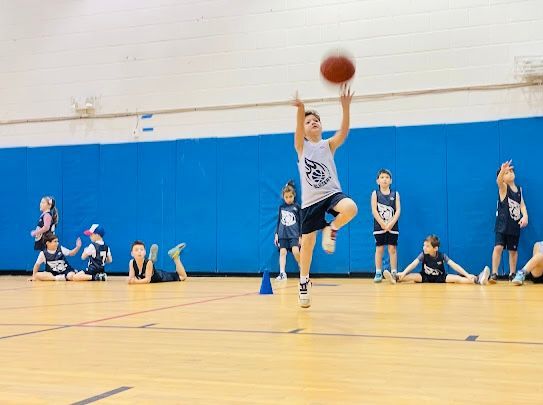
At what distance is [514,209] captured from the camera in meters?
8.72

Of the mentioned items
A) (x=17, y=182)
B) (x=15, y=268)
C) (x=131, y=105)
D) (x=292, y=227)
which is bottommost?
(x=15, y=268)

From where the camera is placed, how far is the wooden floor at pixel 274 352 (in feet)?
7.35

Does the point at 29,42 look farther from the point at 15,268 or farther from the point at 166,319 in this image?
the point at 166,319

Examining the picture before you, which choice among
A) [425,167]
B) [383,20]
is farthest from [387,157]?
[383,20]

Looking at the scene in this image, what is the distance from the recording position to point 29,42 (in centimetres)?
1187

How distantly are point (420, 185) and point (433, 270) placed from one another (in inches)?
56.3

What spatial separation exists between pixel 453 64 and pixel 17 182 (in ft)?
25.7

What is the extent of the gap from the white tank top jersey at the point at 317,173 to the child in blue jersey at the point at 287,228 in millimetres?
4491

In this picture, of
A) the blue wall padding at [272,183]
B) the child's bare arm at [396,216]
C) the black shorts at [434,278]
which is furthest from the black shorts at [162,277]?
the black shorts at [434,278]

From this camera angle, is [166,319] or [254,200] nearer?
→ [166,319]

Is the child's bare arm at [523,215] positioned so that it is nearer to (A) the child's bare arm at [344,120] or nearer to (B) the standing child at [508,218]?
(B) the standing child at [508,218]

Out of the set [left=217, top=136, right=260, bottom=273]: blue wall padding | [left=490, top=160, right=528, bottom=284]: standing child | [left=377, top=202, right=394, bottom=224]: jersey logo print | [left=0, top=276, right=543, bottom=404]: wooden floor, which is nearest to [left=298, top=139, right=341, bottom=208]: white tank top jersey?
[left=0, top=276, right=543, bottom=404]: wooden floor

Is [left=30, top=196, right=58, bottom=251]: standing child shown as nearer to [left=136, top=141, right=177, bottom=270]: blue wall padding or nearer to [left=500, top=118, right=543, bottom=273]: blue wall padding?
[left=136, top=141, right=177, bottom=270]: blue wall padding

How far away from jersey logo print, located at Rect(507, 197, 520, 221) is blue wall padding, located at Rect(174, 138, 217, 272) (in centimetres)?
456
